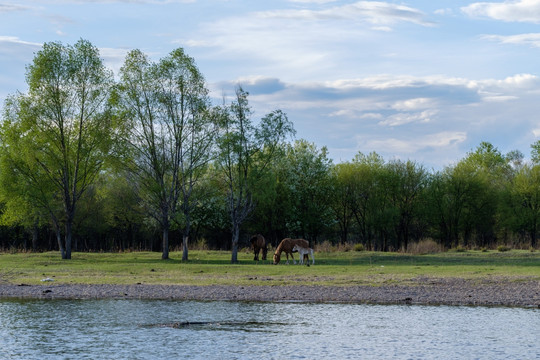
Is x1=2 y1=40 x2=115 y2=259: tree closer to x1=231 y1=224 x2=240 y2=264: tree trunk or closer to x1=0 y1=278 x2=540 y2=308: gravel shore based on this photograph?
x1=231 y1=224 x2=240 y2=264: tree trunk

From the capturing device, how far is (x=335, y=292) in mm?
29172

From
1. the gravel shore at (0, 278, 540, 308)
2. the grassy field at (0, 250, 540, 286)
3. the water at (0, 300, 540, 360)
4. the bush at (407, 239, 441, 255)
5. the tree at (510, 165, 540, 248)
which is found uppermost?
the tree at (510, 165, 540, 248)

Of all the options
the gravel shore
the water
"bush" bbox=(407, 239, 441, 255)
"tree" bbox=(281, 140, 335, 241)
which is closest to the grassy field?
the gravel shore

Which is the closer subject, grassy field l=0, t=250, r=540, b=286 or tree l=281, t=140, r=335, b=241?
grassy field l=0, t=250, r=540, b=286

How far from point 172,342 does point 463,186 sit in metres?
70.3

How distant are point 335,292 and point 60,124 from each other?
33.7 metres

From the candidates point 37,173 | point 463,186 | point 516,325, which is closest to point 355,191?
point 463,186

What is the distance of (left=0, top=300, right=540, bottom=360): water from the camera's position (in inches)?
698

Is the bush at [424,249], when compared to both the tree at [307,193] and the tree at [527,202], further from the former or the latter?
the tree at [527,202]

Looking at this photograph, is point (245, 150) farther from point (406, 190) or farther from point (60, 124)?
point (406, 190)

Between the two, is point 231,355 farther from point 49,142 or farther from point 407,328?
point 49,142

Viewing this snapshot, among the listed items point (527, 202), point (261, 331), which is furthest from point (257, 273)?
point (527, 202)

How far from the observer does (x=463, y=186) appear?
83.8 m

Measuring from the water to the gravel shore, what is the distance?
4.82 feet
